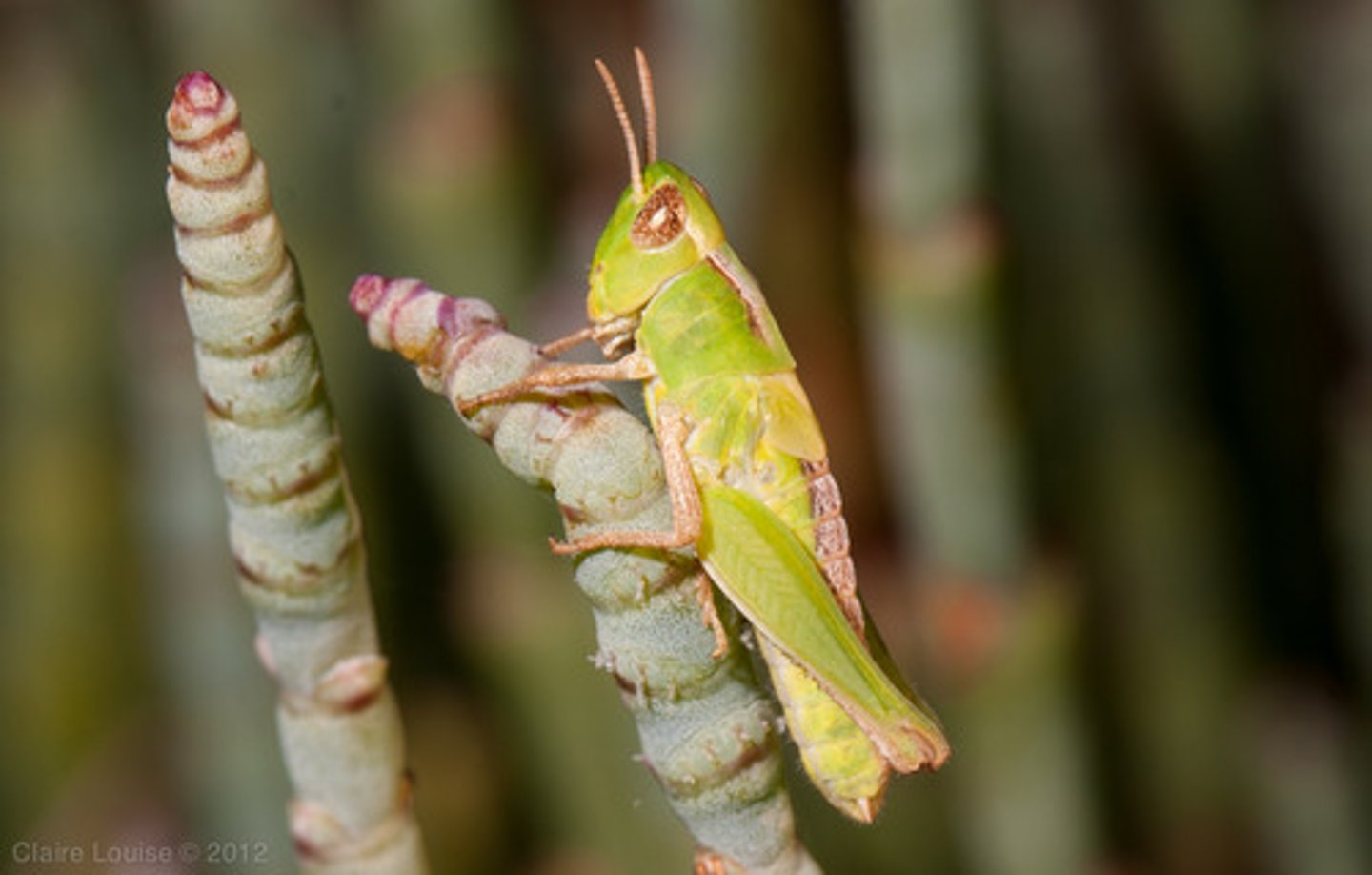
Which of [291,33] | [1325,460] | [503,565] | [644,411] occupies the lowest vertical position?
[1325,460]

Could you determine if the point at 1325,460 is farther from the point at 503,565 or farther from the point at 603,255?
the point at 603,255

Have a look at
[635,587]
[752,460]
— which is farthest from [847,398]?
[635,587]

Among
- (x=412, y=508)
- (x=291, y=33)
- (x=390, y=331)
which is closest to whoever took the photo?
(x=390, y=331)

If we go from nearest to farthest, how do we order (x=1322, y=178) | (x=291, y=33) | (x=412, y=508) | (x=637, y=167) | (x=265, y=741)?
1. (x=637, y=167)
2. (x=265, y=741)
3. (x=291, y=33)
4. (x=412, y=508)
5. (x=1322, y=178)

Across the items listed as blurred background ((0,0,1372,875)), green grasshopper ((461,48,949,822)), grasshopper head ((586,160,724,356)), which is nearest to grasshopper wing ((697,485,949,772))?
green grasshopper ((461,48,949,822))

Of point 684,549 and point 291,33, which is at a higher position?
point 291,33

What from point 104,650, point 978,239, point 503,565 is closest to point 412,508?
point 104,650

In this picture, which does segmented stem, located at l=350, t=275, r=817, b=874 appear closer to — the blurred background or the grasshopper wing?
the grasshopper wing
